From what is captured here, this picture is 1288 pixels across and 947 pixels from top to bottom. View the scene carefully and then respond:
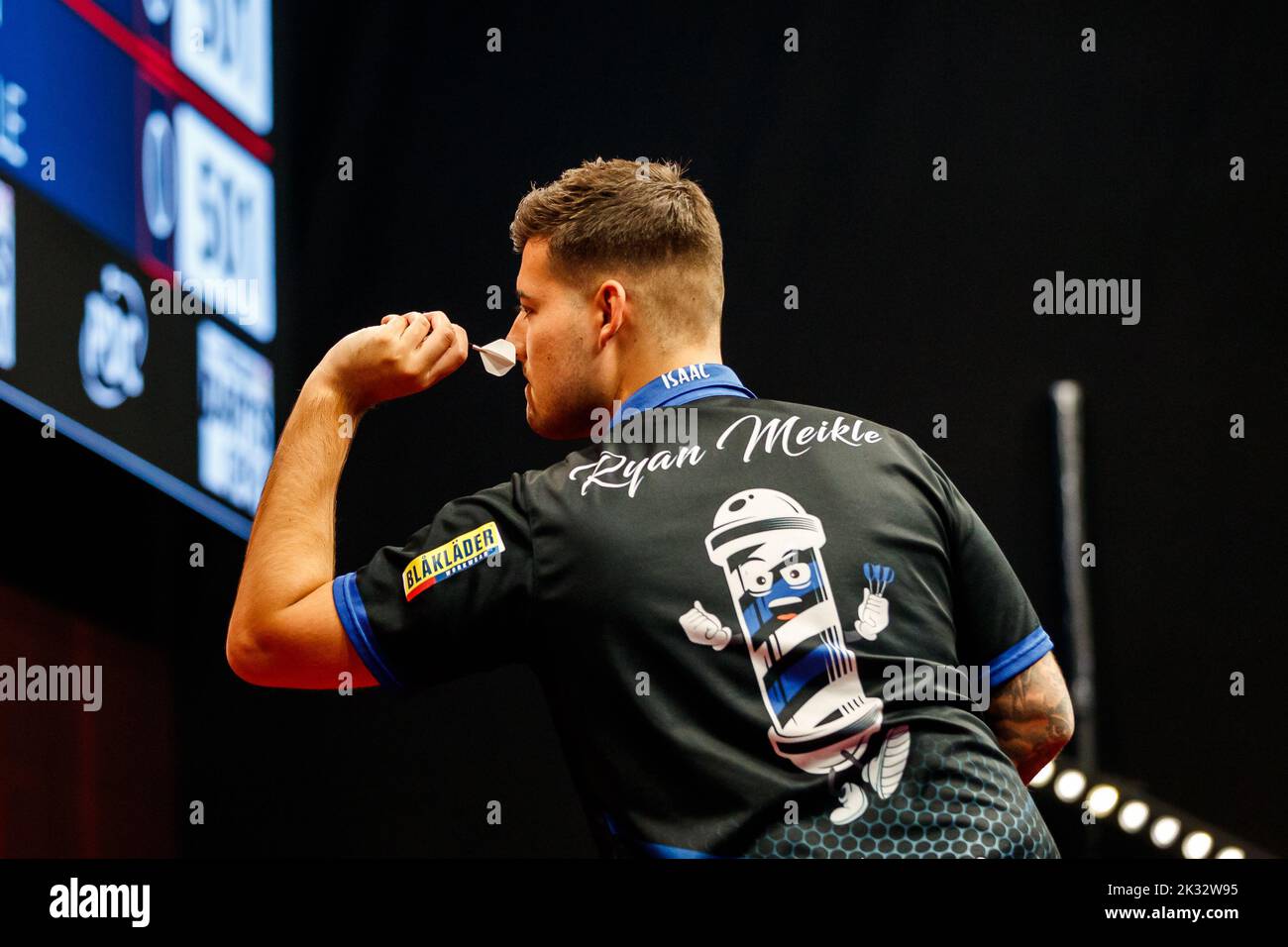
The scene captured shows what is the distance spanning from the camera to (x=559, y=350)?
1746mm

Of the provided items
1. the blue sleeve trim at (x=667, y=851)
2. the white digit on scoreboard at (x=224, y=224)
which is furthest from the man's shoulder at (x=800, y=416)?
the white digit on scoreboard at (x=224, y=224)

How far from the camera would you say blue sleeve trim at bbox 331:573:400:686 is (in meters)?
1.48

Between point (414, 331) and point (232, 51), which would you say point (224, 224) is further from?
point (414, 331)

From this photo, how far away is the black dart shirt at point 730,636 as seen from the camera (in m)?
1.40

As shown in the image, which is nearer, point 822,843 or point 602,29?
point 822,843

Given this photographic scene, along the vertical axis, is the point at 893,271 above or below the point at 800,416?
above

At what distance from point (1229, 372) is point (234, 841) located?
2990 millimetres

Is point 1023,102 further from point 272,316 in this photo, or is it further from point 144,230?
point 144,230

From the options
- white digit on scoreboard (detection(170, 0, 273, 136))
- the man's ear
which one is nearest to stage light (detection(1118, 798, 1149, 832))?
the man's ear

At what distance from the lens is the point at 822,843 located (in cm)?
138

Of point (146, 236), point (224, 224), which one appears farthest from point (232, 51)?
point (146, 236)

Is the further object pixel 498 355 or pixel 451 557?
pixel 498 355

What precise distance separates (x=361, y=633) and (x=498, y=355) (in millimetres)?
503

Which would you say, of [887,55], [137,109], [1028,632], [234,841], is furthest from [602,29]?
[1028,632]
